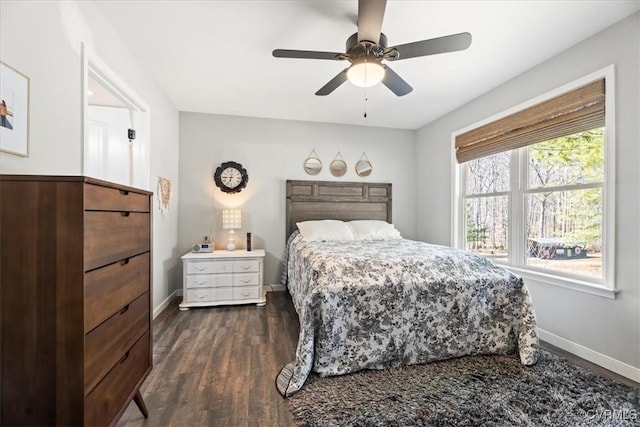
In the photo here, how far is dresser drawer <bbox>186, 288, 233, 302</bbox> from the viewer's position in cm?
317

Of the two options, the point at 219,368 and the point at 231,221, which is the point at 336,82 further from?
the point at 219,368

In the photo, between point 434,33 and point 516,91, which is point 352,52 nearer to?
point 434,33

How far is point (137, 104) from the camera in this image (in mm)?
2480

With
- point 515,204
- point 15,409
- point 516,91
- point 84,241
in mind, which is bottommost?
point 15,409

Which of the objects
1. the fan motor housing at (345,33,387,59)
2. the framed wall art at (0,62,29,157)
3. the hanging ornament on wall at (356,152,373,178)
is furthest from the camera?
the hanging ornament on wall at (356,152,373,178)

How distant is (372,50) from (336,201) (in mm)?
2493

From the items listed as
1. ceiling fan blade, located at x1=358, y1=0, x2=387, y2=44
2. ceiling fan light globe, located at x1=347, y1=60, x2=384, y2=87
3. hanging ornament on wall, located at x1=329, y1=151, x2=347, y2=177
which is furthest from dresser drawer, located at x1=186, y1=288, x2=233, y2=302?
ceiling fan blade, located at x1=358, y1=0, x2=387, y2=44

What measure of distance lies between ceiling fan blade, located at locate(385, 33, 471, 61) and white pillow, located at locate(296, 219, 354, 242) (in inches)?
82.8

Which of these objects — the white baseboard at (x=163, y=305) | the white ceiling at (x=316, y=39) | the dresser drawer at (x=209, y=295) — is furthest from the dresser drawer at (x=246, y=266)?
the white ceiling at (x=316, y=39)

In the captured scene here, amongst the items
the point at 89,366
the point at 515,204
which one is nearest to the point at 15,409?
the point at 89,366

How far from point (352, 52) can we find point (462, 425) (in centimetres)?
230

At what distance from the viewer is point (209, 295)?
10.6 feet

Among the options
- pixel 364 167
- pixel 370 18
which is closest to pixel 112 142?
pixel 370 18

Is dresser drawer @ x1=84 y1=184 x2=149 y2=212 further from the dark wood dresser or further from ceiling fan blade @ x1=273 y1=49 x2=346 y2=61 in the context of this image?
ceiling fan blade @ x1=273 y1=49 x2=346 y2=61
